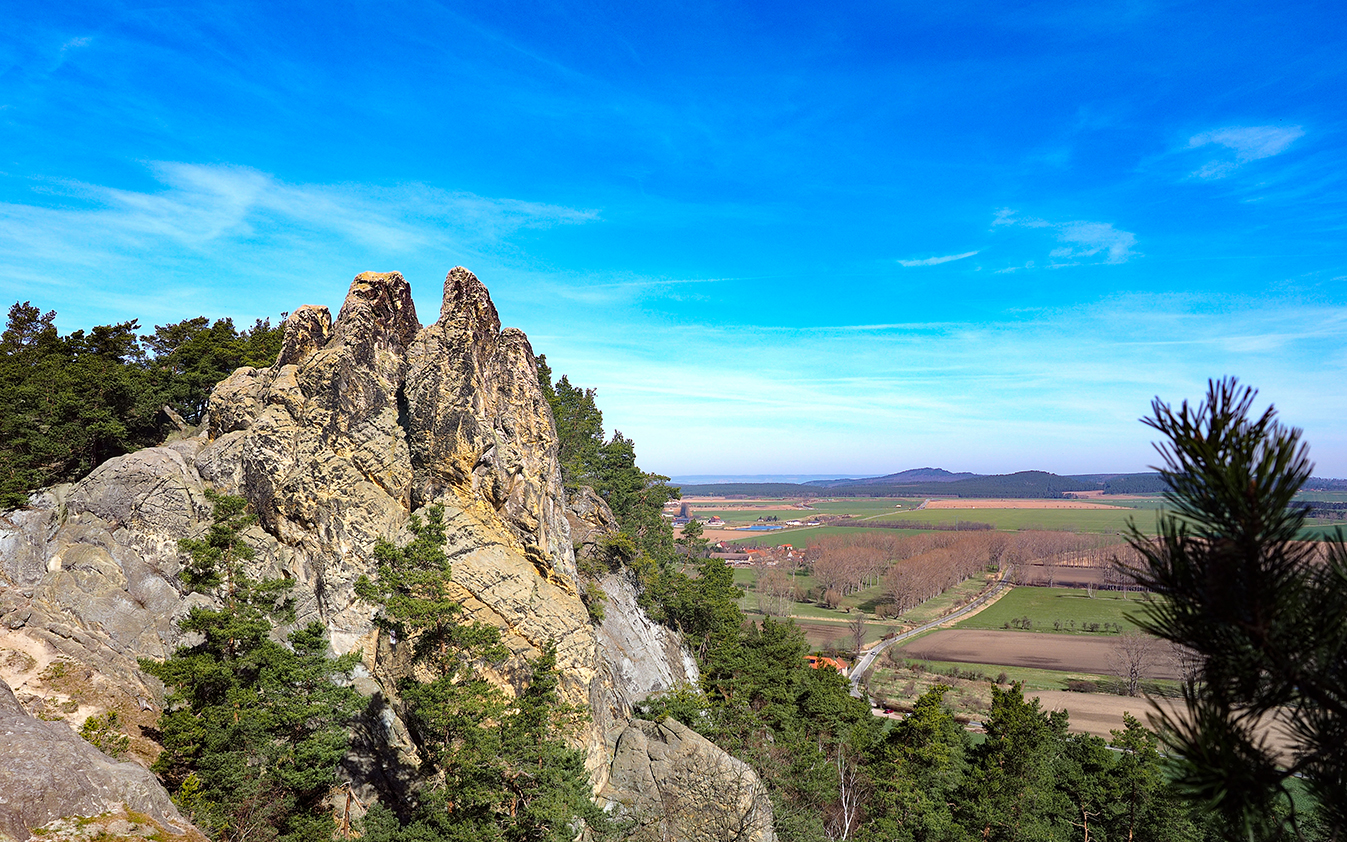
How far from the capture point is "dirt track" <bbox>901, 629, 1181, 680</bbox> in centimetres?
8694

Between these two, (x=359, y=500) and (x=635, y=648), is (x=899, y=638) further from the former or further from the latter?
(x=359, y=500)

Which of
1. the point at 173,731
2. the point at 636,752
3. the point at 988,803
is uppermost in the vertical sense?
the point at 173,731

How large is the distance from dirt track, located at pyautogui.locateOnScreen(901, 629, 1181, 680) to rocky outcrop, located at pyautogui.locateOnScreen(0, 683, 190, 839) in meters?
97.6

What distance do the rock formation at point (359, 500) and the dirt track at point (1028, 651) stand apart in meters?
76.3

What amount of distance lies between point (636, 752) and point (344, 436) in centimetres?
2180

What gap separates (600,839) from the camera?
2167cm

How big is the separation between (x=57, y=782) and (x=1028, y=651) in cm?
11208

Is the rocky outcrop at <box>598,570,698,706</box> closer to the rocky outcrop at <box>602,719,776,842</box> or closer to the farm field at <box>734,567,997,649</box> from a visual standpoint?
the rocky outcrop at <box>602,719,776,842</box>

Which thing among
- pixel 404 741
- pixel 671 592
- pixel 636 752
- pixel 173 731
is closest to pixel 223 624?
pixel 173 731

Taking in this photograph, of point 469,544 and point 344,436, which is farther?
point 344,436

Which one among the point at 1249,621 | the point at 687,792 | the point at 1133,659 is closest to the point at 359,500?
the point at 687,792

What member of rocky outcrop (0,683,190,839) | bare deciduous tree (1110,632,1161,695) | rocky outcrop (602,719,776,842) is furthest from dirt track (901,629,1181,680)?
rocky outcrop (0,683,190,839)

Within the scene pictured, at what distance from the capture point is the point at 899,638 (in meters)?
105

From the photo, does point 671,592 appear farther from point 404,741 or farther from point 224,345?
point 224,345
